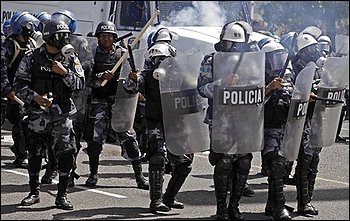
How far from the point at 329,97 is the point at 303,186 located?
876mm

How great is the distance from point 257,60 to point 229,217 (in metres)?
1.42

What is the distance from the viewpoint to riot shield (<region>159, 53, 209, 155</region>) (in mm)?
6914

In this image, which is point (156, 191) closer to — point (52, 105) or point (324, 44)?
point (52, 105)

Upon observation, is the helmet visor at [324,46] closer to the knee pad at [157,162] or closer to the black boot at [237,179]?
the black boot at [237,179]

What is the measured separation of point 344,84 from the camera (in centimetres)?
762

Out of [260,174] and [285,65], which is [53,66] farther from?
[260,174]

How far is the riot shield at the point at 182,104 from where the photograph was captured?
22.7ft

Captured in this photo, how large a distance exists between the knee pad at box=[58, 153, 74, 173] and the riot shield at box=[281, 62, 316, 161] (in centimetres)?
193

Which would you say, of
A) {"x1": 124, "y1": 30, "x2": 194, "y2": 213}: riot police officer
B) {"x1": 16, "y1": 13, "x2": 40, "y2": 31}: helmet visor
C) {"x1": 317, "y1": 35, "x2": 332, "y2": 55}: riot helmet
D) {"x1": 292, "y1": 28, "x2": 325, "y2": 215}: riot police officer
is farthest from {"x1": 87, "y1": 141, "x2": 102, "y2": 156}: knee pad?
{"x1": 317, "y1": 35, "x2": 332, "y2": 55}: riot helmet

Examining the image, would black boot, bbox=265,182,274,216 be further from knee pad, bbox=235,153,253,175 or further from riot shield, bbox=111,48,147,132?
riot shield, bbox=111,48,147,132

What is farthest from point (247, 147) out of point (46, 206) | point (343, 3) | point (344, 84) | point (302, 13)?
point (343, 3)

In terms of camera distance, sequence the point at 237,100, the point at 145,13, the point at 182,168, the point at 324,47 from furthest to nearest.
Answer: the point at 145,13 < the point at 324,47 < the point at 182,168 < the point at 237,100

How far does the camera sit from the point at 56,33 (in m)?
6.93

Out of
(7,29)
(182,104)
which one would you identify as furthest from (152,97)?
(7,29)
